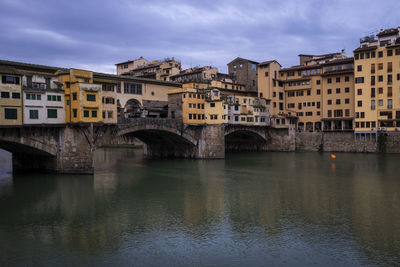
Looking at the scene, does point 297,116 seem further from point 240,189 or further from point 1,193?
point 1,193

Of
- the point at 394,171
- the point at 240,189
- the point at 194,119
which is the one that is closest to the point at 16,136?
the point at 240,189

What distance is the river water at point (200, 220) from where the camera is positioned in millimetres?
16017

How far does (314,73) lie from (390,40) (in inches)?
583

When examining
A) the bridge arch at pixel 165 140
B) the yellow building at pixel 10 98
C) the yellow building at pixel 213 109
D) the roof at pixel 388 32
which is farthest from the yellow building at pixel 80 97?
the roof at pixel 388 32

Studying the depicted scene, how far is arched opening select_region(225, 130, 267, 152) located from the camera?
72625mm

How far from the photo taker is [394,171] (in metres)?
40.0

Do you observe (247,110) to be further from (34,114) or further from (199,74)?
(34,114)

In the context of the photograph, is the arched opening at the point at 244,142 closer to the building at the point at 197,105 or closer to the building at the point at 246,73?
the building at the point at 246,73

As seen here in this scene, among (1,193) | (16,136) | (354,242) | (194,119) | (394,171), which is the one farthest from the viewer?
(194,119)

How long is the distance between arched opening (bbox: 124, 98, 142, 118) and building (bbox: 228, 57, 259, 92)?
97.7 feet

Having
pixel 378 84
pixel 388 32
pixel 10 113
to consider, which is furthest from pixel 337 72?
pixel 10 113

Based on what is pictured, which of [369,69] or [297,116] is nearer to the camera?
[369,69]

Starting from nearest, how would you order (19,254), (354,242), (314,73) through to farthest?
1. (19,254)
2. (354,242)
3. (314,73)

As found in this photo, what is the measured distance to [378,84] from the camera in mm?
59344
